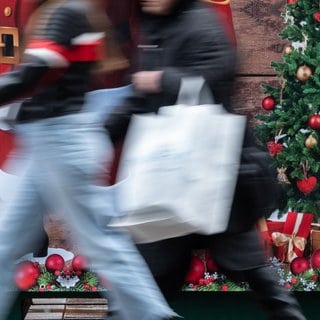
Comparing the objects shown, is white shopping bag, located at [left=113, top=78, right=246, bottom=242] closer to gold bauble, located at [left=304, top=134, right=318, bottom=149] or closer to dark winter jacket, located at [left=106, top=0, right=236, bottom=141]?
dark winter jacket, located at [left=106, top=0, right=236, bottom=141]

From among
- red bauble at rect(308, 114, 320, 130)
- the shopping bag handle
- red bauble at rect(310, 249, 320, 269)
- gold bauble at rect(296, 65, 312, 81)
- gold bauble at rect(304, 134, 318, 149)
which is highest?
the shopping bag handle

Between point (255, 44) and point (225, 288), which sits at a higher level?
point (255, 44)

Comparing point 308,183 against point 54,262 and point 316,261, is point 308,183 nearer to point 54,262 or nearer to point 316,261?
point 316,261

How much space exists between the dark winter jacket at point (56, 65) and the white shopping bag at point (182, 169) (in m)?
0.27

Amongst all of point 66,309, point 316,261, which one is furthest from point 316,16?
point 66,309

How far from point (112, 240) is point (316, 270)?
177 centimetres

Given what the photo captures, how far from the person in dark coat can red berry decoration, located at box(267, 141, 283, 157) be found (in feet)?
4.23

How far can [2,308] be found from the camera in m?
3.10

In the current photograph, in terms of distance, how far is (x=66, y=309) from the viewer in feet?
15.6

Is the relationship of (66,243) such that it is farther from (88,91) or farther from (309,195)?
(88,91)

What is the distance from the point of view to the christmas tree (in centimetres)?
438

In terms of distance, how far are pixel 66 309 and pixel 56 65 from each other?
6.91ft

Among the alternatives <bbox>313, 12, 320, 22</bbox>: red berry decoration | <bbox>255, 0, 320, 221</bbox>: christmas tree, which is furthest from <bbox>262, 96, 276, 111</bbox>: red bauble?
<bbox>313, 12, 320, 22</bbox>: red berry decoration

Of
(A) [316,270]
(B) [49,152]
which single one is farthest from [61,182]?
(A) [316,270]
